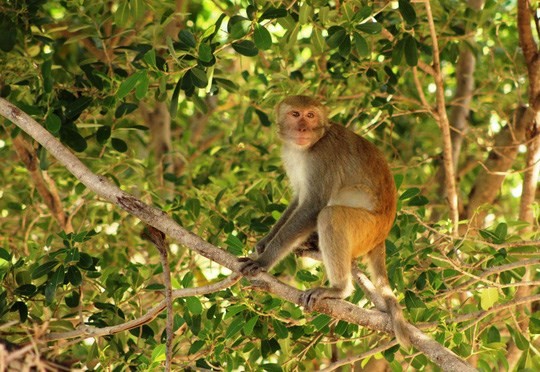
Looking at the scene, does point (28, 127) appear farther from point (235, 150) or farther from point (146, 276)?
point (235, 150)

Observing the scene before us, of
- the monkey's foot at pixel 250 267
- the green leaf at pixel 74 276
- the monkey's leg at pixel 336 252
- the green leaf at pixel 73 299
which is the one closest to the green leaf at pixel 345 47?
the monkey's leg at pixel 336 252

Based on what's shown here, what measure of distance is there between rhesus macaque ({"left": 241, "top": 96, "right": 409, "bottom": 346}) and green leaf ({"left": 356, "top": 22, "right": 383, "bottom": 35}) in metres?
0.77

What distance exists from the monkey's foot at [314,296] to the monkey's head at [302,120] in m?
1.23

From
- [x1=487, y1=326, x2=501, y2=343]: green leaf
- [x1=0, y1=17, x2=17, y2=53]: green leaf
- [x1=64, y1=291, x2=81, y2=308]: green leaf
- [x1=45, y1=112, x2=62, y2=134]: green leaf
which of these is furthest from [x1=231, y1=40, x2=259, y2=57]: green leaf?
[x1=487, y1=326, x2=501, y2=343]: green leaf

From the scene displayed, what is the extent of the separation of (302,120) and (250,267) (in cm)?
147

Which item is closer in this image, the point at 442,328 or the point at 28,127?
the point at 28,127

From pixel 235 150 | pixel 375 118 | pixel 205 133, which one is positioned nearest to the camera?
pixel 375 118

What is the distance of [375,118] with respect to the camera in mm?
7352

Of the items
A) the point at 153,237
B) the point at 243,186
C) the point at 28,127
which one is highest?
the point at 28,127

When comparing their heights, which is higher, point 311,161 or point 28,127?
point 28,127

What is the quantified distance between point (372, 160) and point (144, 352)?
84.3 inches

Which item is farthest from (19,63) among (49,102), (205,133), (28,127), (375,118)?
(205,133)

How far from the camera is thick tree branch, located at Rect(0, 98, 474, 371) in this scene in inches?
186

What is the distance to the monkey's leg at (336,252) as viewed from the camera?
5.80 m
